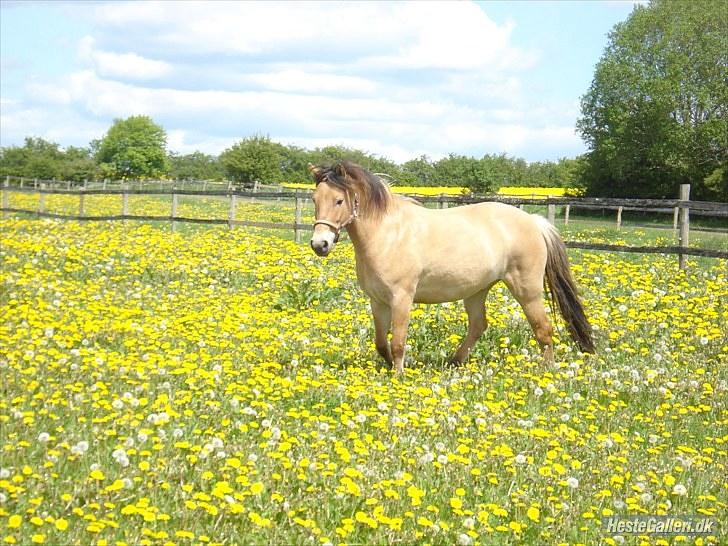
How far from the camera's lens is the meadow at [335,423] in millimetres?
4410

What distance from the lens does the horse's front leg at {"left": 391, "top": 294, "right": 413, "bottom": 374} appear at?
7797mm

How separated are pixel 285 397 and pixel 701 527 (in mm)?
3233

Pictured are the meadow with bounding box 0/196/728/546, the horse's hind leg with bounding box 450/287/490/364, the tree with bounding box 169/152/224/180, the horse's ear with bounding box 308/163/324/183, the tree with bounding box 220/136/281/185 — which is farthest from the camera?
the tree with bounding box 169/152/224/180

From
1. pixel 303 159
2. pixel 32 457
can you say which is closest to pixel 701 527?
pixel 32 457

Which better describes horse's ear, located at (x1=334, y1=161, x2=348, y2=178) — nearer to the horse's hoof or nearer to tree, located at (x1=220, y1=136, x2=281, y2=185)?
the horse's hoof

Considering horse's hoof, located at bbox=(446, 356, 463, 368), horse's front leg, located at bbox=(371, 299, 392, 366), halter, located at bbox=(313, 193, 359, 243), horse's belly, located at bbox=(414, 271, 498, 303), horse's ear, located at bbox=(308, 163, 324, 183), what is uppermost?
horse's ear, located at bbox=(308, 163, 324, 183)

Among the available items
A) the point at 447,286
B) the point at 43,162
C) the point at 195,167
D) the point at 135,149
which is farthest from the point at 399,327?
the point at 195,167

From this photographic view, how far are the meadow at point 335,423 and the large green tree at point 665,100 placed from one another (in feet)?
134

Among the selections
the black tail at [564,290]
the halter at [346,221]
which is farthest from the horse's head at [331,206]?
the black tail at [564,290]

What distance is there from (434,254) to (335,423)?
278cm

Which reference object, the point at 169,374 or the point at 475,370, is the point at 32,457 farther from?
the point at 475,370

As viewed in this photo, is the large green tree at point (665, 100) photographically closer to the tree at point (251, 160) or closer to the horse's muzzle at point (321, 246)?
the tree at point (251, 160)

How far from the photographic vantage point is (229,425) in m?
5.75

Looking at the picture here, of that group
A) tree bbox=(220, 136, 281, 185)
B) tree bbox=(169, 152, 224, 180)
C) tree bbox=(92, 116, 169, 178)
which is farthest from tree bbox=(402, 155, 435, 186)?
tree bbox=(92, 116, 169, 178)
